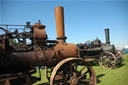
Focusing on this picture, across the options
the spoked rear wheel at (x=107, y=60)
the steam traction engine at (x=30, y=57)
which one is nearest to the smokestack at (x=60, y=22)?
the steam traction engine at (x=30, y=57)

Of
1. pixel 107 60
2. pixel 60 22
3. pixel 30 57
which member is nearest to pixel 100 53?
pixel 107 60

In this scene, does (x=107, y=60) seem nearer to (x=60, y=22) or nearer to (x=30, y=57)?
(x=60, y=22)

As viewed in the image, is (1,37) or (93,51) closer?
(1,37)

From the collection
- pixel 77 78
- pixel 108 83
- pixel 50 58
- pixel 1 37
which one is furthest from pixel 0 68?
pixel 108 83

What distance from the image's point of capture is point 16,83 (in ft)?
11.6

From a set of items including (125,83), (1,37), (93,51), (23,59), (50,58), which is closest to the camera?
(1,37)

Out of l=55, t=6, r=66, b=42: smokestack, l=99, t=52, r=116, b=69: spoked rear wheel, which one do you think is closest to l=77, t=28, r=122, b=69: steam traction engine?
l=99, t=52, r=116, b=69: spoked rear wheel

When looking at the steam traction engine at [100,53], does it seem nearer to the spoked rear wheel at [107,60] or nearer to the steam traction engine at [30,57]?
the spoked rear wheel at [107,60]

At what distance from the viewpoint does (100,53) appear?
33.9 feet

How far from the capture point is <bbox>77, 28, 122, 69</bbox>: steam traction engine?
9.25 meters

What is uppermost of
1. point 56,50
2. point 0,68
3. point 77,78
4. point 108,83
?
point 56,50

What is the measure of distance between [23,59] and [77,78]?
1925 mm

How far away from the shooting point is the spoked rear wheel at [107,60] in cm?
901

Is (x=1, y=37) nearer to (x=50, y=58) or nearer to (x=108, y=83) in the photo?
(x=50, y=58)
